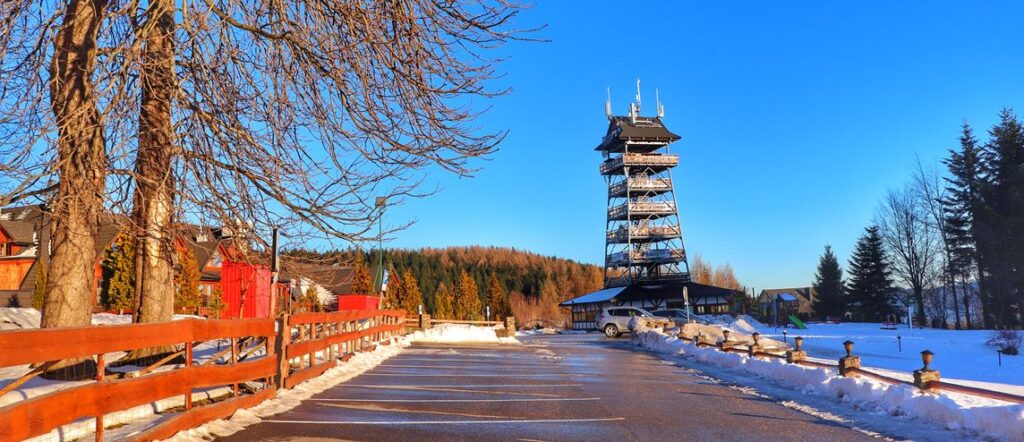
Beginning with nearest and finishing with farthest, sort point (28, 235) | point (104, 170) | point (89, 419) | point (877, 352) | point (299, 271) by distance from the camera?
point (89, 419)
point (104, 170)
point (299, 271)
point (877, 352)
point (28, 235)

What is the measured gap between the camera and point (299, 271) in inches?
458

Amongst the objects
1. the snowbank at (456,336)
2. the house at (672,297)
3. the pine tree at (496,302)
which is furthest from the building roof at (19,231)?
the pine tree at (496,302)

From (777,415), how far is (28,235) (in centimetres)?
4105

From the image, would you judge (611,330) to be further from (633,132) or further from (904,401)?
(904,401)

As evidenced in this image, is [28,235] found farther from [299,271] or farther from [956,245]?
[956,245]

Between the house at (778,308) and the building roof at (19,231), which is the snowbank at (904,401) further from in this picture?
the house at (778,308)

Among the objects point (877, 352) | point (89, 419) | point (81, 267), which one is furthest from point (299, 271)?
point (877, 352)

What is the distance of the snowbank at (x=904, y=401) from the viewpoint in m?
7.83

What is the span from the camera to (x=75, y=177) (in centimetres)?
826

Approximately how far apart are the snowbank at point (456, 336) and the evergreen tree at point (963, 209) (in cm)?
3642

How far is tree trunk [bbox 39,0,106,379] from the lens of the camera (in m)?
8.20

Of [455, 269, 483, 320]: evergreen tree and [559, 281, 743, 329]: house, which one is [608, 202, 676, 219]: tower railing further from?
[455, 269, 483, 320]: evergreen tree

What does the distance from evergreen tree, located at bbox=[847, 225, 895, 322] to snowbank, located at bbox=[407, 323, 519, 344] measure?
44.1 meters

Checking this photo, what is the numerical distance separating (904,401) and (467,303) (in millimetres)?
79178
